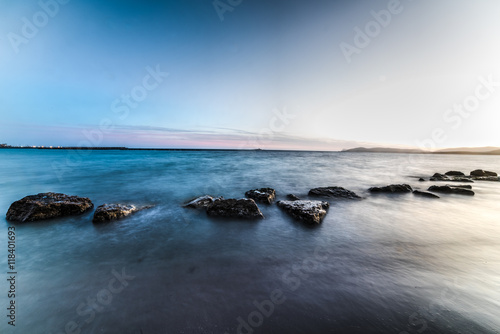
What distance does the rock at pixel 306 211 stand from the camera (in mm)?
7031

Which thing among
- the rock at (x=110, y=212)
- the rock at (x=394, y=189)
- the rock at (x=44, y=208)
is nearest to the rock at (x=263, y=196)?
the rock at (x=110, y=212)

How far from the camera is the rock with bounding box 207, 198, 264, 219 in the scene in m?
7.48

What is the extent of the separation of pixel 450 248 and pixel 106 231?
1046cm

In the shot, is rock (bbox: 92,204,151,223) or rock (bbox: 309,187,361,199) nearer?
rock (bbox: 92,204,151,223)

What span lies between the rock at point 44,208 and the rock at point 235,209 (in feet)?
17.0

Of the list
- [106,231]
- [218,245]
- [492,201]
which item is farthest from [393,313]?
[492,201]

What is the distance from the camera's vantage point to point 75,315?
10.3ft

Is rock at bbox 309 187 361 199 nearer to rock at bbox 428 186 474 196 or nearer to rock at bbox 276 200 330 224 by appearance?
rock at bbox 276 200 330 224

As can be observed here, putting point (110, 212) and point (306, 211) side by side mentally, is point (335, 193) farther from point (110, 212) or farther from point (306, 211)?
point (110, 212)

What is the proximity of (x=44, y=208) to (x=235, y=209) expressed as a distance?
688cm

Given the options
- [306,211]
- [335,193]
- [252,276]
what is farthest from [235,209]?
[335,193]

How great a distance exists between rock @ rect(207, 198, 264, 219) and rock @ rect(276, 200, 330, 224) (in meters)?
1.30

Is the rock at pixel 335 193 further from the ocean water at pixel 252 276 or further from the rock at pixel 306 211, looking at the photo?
the ocean water at pixel 252 276

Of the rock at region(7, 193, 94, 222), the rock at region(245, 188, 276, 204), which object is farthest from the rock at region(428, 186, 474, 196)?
the rock at region(7, 193, 94, 222)
